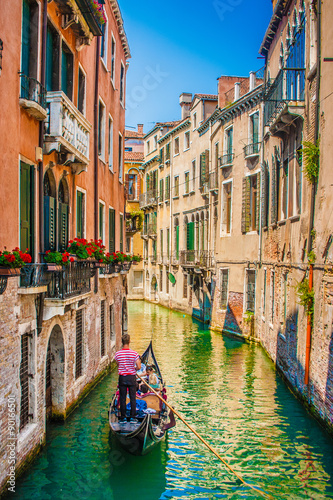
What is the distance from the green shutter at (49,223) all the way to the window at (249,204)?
11244 millimetres

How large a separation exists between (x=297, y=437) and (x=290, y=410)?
1.51 meters

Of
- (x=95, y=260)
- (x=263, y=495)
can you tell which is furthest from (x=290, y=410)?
(x=95, y=260)

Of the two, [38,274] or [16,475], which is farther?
[38,274]

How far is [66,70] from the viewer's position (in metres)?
10.2

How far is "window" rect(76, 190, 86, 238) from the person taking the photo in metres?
11.3

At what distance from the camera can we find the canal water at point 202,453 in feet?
24.3

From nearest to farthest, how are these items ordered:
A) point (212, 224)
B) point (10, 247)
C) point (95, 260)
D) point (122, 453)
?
point (10, 247), point (122, 453), point (95, 260), point (212, 224)

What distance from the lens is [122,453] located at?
859cm

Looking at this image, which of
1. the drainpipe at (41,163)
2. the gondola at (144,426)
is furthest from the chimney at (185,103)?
the gondola at (144,426)

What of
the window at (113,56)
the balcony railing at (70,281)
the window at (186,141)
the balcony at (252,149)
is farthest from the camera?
the window at (186,141)

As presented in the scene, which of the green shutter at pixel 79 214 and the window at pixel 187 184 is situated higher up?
the window at pixel 187 184

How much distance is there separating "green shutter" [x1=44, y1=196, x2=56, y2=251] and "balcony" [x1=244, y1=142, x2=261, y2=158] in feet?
36.5

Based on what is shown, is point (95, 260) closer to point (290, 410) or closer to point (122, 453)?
point (122, 453)

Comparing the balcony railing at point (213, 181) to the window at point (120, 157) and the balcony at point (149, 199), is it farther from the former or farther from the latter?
the balcony at point (149, 199)
